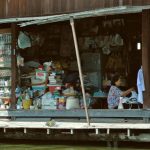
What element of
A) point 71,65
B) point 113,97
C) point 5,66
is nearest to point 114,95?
point 113,97

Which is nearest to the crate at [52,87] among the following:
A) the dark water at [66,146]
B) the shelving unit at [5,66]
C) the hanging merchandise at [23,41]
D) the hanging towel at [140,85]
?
the shelving unit at [5,66]

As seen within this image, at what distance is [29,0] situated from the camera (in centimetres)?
1363

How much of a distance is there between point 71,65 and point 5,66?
1778 mm

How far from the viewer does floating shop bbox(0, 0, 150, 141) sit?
12.4m

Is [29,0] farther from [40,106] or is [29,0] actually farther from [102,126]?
[102,126]

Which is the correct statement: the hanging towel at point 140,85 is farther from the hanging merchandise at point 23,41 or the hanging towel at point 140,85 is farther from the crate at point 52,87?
the hanging merchandise at point 23,41

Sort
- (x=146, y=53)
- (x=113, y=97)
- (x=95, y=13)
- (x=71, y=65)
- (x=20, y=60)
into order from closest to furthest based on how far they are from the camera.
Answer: (x=95, y=13) → (x=146, y=53) → (x=113, y=97) → (x=20, y=60) → (x=71, y=65)

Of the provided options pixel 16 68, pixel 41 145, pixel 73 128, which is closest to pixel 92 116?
pixel 73 128

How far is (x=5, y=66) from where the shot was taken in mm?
14516

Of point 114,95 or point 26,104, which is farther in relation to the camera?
point 26,104

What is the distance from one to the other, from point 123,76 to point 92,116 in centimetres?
232

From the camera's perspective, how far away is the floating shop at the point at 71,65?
12.4 metres

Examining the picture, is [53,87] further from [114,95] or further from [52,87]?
[114,95]

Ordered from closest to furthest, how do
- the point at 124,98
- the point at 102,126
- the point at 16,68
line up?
the point at 102,126
the point at 124,98
the point at 16,68
